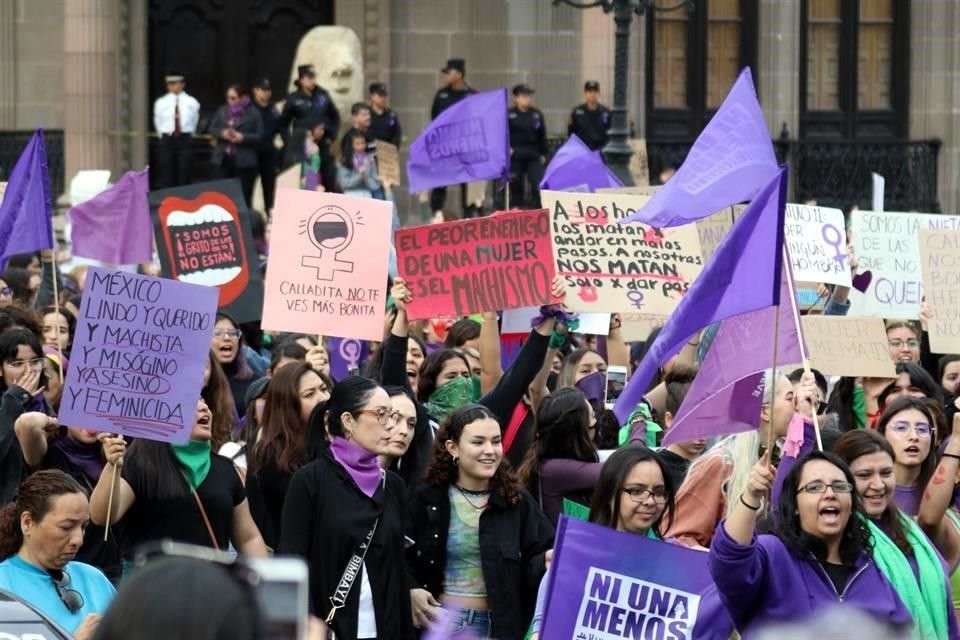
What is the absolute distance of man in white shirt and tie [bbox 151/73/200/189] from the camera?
2236 cm

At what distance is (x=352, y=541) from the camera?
6.78 meters

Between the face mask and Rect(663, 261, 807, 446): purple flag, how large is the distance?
2.12 meters

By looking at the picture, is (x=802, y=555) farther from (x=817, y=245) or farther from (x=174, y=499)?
(x=817, y=245)

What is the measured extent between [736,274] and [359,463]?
1.43 metres

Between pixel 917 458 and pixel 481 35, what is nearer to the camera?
pixel 917 458

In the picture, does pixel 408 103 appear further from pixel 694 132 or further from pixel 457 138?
pixel 457 138

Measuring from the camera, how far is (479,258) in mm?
9375

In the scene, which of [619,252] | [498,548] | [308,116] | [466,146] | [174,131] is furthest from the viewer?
[174,131]

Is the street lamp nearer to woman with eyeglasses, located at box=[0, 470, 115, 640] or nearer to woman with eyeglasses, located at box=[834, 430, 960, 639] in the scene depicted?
woman with eyeglasses, located at box=[834, 430, 960, 639]

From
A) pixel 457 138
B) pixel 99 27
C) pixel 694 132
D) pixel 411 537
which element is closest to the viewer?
pixel 411 537

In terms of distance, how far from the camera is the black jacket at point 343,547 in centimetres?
675

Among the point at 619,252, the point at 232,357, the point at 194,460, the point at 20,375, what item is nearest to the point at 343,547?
the point at 194,460

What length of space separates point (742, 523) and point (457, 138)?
759 cm

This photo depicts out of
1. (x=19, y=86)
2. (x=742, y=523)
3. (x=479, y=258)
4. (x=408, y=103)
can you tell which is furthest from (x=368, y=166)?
(x=742, y=523)
